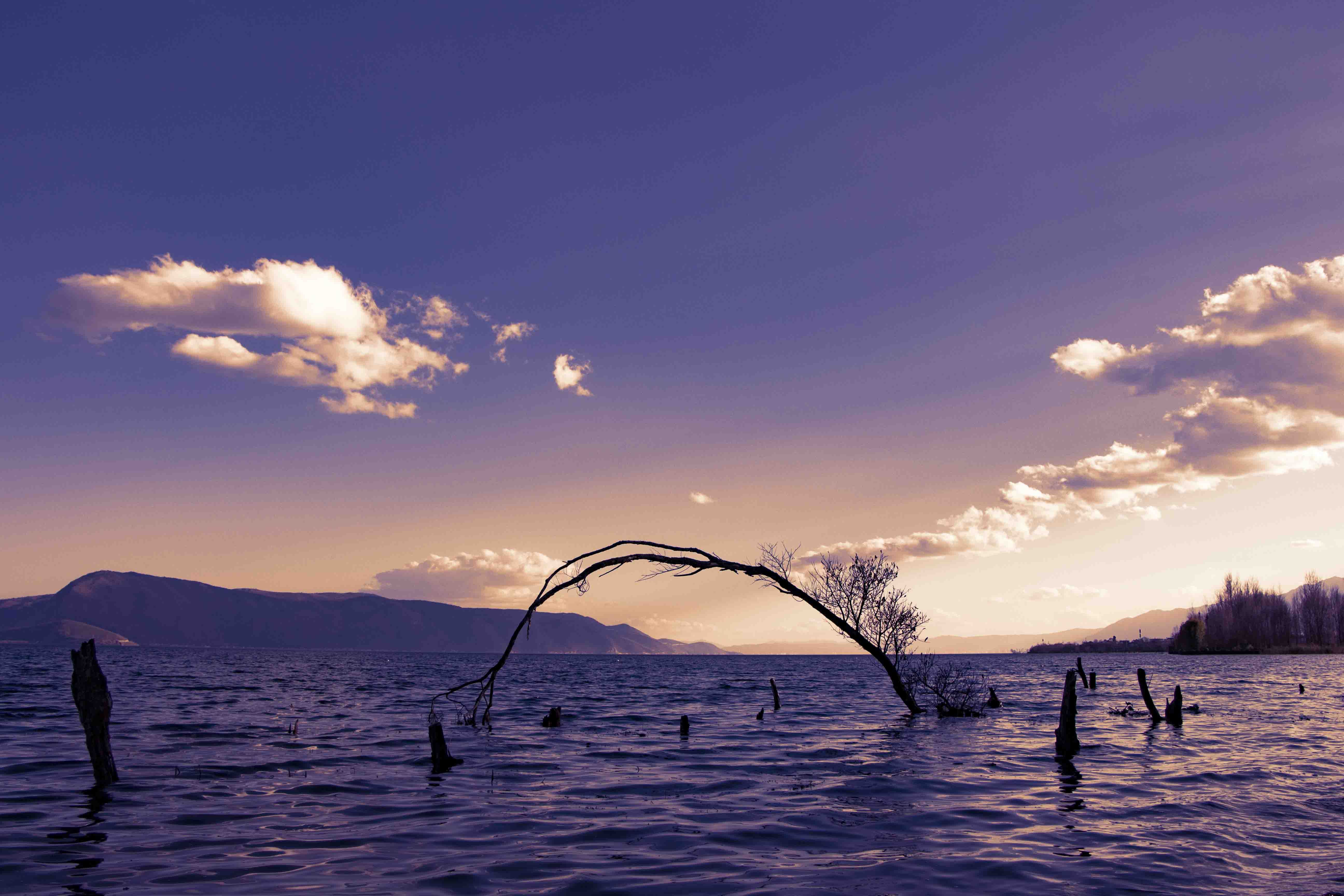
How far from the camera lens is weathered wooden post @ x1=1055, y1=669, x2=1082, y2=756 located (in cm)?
2055

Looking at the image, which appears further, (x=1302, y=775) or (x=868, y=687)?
(x=868, y=687)

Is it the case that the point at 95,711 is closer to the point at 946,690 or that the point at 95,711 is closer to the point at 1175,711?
the point at 946,690

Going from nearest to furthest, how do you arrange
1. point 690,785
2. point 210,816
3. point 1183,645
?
point 210,816
point 690,785
point 1183,645

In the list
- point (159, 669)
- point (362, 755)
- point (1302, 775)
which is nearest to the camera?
point (1302, 775)

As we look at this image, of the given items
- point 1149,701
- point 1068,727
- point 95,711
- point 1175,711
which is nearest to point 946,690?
point 1149,701

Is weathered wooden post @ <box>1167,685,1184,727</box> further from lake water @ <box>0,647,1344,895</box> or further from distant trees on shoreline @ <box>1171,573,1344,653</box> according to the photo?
distant trees on shoreline @ <box>1171,573,1344,653</box>

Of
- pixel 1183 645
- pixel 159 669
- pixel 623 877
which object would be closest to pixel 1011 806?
pixel 623 877

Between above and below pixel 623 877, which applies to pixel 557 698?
below

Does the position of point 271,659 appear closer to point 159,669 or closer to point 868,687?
point 159,669

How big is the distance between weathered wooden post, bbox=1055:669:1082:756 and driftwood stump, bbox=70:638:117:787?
2270 cm

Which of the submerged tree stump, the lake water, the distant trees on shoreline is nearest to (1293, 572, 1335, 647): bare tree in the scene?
the distant trees on shoreline

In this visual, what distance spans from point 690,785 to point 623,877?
22.2ft

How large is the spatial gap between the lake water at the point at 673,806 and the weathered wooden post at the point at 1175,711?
503mm

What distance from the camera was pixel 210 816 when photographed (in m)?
12.8
